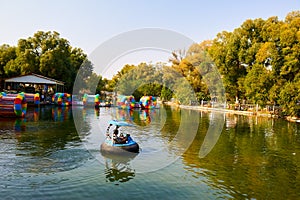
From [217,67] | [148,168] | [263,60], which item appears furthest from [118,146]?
[217,67]

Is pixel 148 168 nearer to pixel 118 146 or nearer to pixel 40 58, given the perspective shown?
pixel 118 146

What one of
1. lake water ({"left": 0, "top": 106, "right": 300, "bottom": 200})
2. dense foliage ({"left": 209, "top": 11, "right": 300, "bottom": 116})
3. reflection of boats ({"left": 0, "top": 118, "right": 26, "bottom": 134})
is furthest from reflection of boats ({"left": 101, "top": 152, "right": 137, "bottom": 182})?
dense foliage ({"left": 209, "top": 11, "right": 300, "bottom": 116})

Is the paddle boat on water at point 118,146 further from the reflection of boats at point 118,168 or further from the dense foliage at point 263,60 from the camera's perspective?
the dense foliage at point 263,60

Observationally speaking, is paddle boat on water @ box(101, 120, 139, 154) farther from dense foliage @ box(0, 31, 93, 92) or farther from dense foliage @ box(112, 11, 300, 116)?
dense foliage @ box(0, 31, 93, 92)

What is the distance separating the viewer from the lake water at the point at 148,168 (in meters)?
11.0

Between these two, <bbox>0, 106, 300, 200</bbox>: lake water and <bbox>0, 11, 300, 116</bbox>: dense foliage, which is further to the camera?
<bbox>0, 11, 300, 116</bbox>: dense foliage

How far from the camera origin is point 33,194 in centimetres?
1032

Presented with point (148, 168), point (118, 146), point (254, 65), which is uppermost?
point (254, 65)

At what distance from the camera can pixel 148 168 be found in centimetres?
1398

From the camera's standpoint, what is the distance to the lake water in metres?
11.0

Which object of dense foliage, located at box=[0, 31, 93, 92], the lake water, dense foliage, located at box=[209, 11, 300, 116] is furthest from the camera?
dense foliage, located at box=[0, 31, 93, 92]

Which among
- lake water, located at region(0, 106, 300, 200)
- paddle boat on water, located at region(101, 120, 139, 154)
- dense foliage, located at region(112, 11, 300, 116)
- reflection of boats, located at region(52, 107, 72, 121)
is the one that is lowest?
lake water, located at region(0, 106, 300, 200)

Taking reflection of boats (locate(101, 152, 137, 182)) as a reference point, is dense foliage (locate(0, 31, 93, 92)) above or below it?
above

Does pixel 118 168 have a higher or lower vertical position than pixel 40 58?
lower
